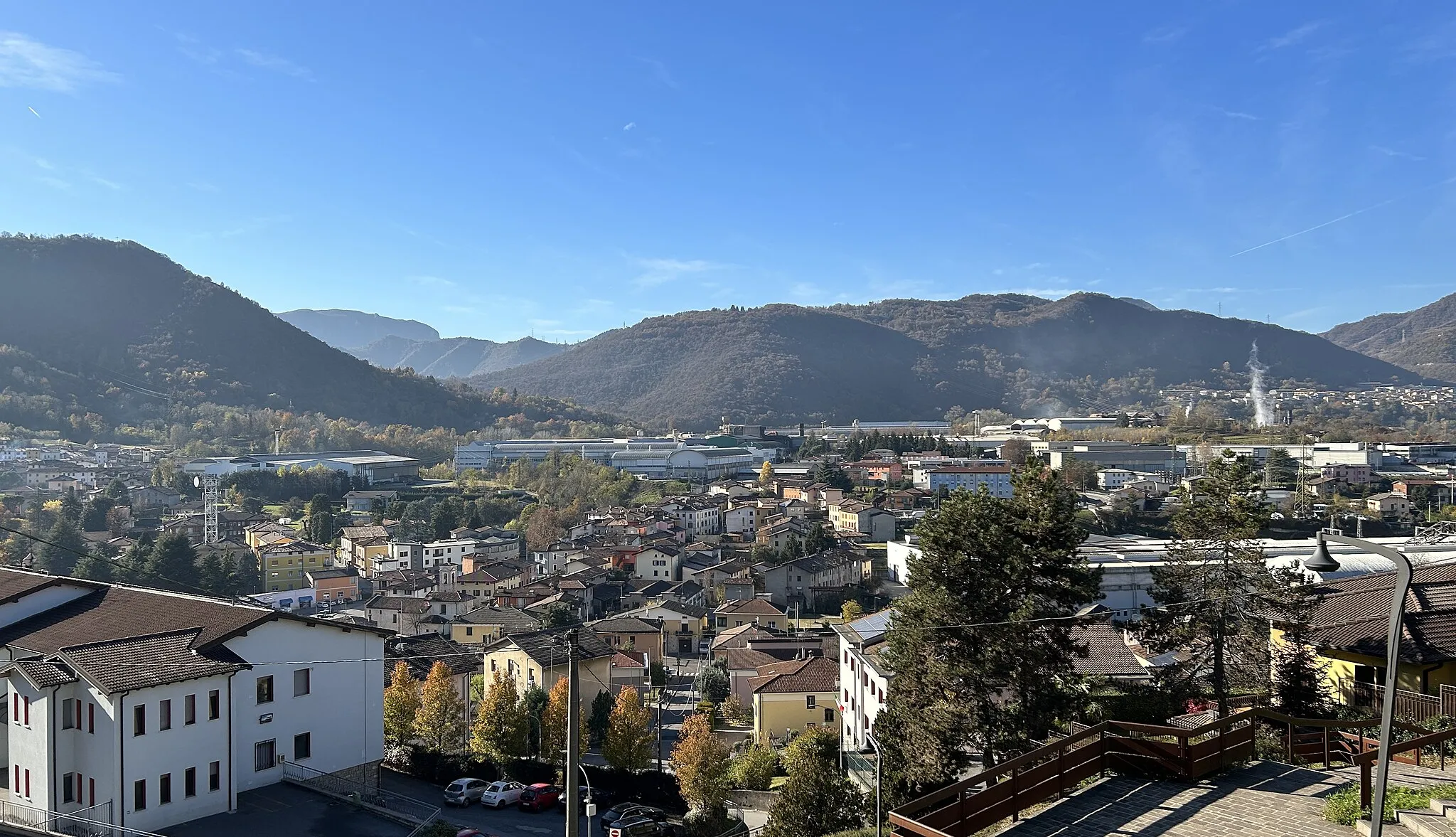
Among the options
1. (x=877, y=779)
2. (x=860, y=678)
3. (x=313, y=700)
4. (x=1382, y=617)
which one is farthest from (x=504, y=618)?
(x=1382, y=617)

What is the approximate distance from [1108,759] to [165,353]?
120875 millimetres

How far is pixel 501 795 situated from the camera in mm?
14352

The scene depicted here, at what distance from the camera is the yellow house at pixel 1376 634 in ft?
28.1

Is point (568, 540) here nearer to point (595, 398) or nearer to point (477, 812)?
point (477, 812)

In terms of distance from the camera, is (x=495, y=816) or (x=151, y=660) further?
(x=495, y=816)

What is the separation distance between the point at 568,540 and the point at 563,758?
29178mm

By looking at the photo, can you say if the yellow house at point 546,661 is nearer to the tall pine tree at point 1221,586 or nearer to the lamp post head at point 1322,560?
the tall pine tree at point 1221,586

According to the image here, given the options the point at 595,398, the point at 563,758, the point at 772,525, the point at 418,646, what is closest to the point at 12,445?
the point at 772,525

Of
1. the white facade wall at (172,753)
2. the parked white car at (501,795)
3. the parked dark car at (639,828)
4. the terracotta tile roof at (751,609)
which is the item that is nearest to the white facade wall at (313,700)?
the white facade wall at (172,753)

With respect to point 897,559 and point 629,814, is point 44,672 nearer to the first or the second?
point 629,814

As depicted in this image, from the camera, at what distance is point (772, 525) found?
45.7 metres

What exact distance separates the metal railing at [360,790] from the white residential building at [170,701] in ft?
0.38

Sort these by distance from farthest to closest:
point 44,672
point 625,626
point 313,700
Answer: point 625,626 < point 313,700 < point 44,672

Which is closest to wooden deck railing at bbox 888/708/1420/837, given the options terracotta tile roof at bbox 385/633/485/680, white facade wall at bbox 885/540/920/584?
terracotta tile roof at bbox 385/633/485/680
